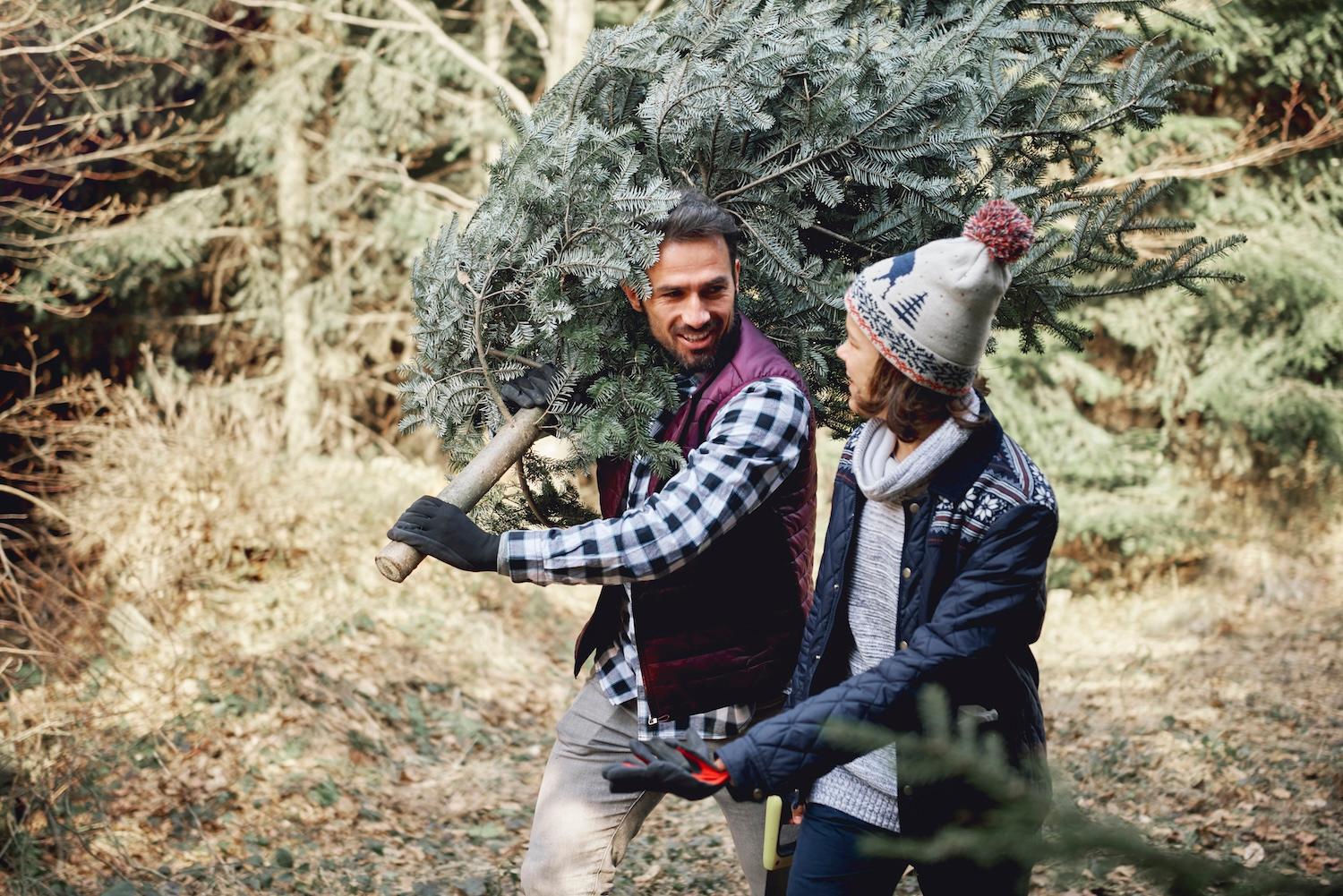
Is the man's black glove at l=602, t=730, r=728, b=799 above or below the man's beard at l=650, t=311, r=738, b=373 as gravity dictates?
below

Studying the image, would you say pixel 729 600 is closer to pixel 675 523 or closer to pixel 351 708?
pixel 675 523

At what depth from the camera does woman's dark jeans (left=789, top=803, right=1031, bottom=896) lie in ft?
7.78

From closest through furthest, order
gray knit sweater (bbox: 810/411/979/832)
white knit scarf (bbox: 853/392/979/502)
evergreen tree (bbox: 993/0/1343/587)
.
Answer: white knit scarf (bbox: 853/392/979/502) < gray knit sweater (bbox: 810/411/979/832) < evergreen tree (bbox: 993/0/1343/587)

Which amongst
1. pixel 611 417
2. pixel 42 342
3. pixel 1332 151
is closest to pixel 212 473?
pixel 42 342

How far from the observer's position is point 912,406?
2.32m

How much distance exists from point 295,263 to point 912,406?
1084 centimetres

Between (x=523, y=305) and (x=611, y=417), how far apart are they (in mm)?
446

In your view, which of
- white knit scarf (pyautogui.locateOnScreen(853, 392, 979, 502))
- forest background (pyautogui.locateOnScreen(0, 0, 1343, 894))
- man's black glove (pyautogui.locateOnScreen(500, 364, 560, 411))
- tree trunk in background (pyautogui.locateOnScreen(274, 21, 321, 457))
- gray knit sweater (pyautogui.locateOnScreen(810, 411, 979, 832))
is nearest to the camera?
white knit scarf (pyautogui.locateOnScreen(853, 392, 979, 502))

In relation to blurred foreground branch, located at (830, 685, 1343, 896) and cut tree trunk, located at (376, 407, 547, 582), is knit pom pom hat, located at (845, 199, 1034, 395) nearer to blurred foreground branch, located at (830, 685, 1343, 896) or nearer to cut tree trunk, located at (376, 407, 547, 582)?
blurred foreground branch, located at (830, 685, 1343, 896)

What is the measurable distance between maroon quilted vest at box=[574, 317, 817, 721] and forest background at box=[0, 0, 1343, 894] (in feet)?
7.06

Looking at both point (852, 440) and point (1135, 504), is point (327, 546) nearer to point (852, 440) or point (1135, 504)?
point (852, 440)

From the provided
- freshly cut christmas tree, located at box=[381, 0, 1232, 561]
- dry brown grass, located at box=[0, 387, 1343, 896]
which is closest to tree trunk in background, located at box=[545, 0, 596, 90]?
→ dry brown grass, located at box=[0, 387, 1343, 896]

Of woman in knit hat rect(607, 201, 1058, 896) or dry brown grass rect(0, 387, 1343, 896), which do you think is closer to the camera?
woman in knit hat rect(607, 201, 1058, 896)

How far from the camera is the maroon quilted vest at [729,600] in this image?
2777 mm
